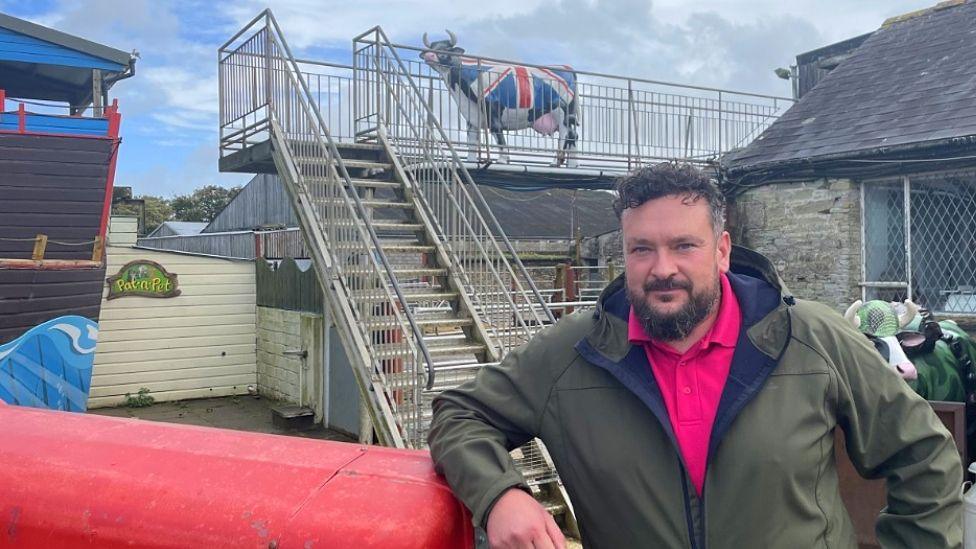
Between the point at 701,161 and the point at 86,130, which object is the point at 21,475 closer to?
the point at 86,130

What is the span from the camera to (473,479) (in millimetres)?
1575

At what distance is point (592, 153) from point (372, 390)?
549 cm

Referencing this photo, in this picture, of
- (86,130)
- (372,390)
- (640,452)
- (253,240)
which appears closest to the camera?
(640,452)

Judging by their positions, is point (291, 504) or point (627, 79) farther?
point (627, 79)

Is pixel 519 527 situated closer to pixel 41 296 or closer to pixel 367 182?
pixel 367 182

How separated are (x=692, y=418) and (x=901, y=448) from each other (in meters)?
0.46

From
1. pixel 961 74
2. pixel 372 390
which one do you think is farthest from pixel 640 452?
pixel 961 74

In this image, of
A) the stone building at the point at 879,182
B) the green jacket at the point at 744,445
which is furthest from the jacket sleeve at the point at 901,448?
the stone building at the point at 879,182

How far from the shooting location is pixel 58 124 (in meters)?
7.10

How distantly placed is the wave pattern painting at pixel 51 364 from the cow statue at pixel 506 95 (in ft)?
15.6

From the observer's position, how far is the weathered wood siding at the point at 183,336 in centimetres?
1065

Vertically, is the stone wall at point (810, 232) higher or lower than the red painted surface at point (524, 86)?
lower

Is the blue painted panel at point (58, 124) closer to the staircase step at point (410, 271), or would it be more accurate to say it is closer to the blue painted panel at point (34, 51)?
the blue painted panel at point (34, 51)

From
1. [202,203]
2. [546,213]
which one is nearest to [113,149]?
[546,213]
